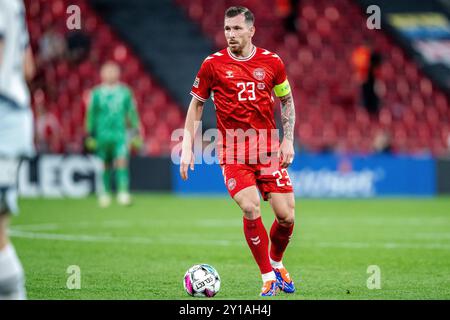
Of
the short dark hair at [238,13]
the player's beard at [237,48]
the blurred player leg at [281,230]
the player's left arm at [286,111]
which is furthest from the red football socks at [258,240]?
the short dark hair at [238,13]

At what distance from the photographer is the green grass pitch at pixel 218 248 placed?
299 inches

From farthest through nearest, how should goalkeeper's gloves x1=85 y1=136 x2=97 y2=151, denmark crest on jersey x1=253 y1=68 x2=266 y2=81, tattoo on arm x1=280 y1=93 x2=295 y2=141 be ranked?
1. goalkeeper's gloves x1=85 y1=136 x2=97 y2=151
2. tattoo on arm x1=280 y1=93 x2=295 y2=141
3. denmark crest on jersey x1=253 y1=68 x2=266 y2=81

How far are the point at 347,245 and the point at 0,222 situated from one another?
661 centimetres

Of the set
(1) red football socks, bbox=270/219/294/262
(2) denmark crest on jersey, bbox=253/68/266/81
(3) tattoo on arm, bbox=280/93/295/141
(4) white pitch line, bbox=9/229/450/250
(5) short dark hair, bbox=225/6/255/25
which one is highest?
(5) short dark hair, bbox=225/6/255/25

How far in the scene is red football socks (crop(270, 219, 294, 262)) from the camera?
25.4 ft

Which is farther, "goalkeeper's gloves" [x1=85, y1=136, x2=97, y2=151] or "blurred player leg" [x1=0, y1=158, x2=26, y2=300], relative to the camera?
"goalkeeper's gloves" [x1=85, y1=136, x2=97, y2=151]

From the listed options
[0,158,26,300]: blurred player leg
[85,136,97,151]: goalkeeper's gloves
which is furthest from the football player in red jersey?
[85,136,97,151]: goalkeeper's gloves

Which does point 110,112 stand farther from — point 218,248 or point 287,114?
point 287,114

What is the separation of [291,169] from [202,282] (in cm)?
1249

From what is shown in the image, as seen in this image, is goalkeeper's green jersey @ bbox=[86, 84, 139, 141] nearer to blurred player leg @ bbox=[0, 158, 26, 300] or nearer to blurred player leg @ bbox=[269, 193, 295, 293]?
blurred player leg @ bbox=[269, 193, 295, 293]

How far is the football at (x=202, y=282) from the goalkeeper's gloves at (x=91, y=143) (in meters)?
10.2

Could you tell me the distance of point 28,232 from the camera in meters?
12.3
